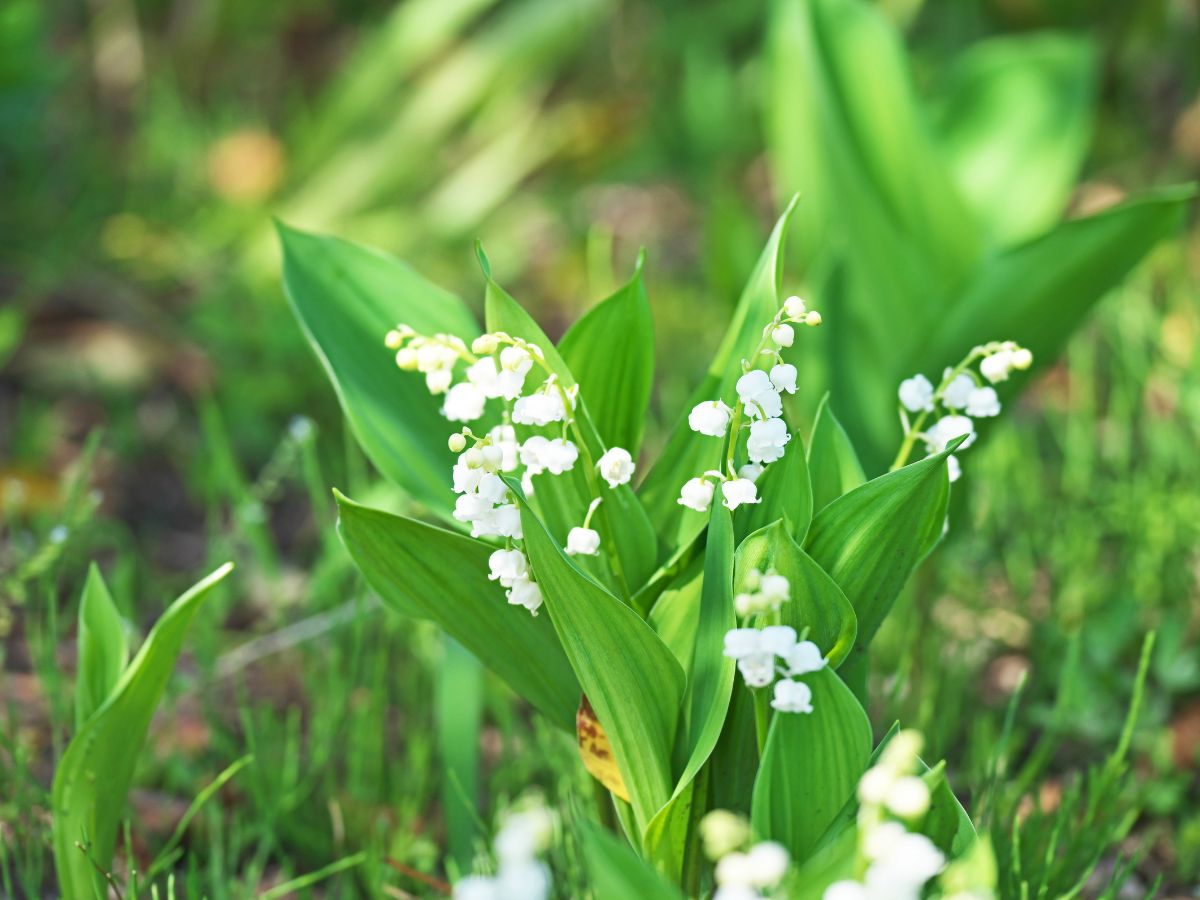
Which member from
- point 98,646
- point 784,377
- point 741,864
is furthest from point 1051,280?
point 98,646

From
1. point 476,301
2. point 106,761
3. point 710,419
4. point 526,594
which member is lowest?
point 476,301

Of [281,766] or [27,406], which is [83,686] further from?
[27,406]

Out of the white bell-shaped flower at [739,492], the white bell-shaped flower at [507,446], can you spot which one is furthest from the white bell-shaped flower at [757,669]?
the white bell-shaped flower at [507,446]

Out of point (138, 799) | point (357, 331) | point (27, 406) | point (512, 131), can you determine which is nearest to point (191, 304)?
point (27, 406)

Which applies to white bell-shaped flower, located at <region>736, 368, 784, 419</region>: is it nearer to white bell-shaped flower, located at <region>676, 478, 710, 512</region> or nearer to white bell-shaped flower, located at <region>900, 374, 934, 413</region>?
white bell-shaped flower, located at <region>676, 478, 710, 512</region>

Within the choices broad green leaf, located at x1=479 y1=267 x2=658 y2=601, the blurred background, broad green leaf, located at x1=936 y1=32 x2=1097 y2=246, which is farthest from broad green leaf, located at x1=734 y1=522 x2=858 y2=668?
broad green leaf, located at x1=936 y1=32 x2=1097 y2=246

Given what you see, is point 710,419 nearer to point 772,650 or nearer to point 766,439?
point 766,439
